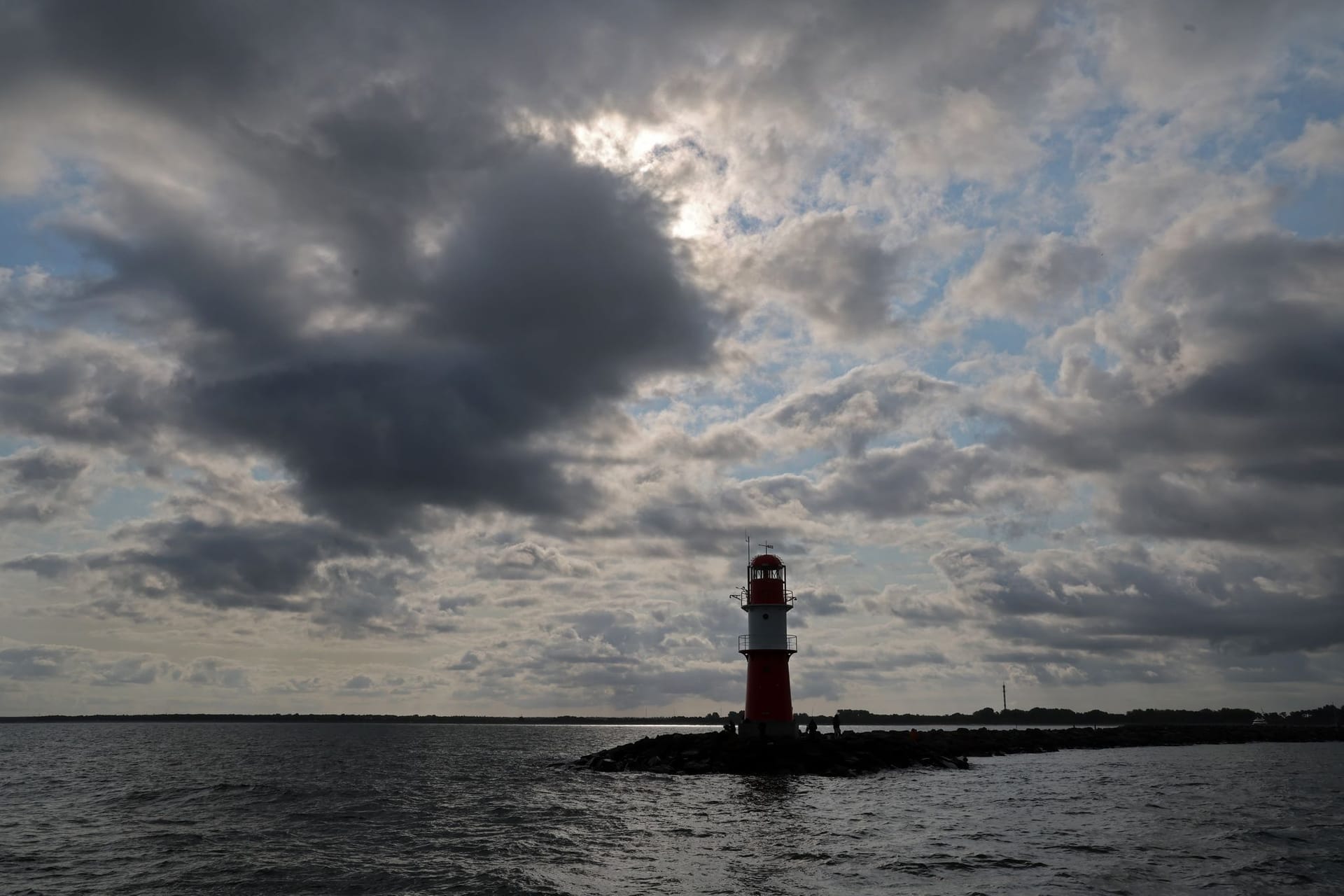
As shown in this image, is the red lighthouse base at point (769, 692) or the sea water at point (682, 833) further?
the red lighthouse base at point (769, 692)

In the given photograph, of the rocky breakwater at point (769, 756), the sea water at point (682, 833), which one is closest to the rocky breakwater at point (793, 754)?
the rocky breakwater at point (769, 756)

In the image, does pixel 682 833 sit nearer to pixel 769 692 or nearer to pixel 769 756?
pixel 769 756

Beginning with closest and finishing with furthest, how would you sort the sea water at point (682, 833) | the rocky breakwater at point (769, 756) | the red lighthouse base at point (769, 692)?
the sea water at point (682, 833) < the rocky breakwater at point (769, 756) < the red lighthouse base at point (769, 692)

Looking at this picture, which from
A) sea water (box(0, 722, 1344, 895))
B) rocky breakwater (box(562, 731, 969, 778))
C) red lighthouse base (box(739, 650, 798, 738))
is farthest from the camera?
red lighthouse base (box(739, 650, 798, 738))

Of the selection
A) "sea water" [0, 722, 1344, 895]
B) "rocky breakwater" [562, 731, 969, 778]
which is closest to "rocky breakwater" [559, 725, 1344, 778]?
"rocky breakwater" [562, 731, 969, 778]

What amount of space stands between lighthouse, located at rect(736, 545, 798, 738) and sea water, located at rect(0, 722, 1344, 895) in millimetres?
5035

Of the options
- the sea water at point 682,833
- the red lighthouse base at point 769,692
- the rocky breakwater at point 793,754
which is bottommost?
the sea water at point 682,833

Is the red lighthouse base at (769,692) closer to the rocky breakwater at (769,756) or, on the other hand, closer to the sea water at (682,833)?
the rocky breakwater at (769,756)

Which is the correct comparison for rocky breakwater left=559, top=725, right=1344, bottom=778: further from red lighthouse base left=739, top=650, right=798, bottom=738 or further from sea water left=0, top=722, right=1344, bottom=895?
sea water left=0, top=722, right=1344, bottom=895

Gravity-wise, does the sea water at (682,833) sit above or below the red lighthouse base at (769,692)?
below

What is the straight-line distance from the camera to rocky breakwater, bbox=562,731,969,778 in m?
49.8

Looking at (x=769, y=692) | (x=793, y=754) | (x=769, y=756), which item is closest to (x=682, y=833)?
(x=769, y=756)

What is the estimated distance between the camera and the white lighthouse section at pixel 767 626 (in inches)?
2045

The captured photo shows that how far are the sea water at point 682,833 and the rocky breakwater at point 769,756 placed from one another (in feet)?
6.46
